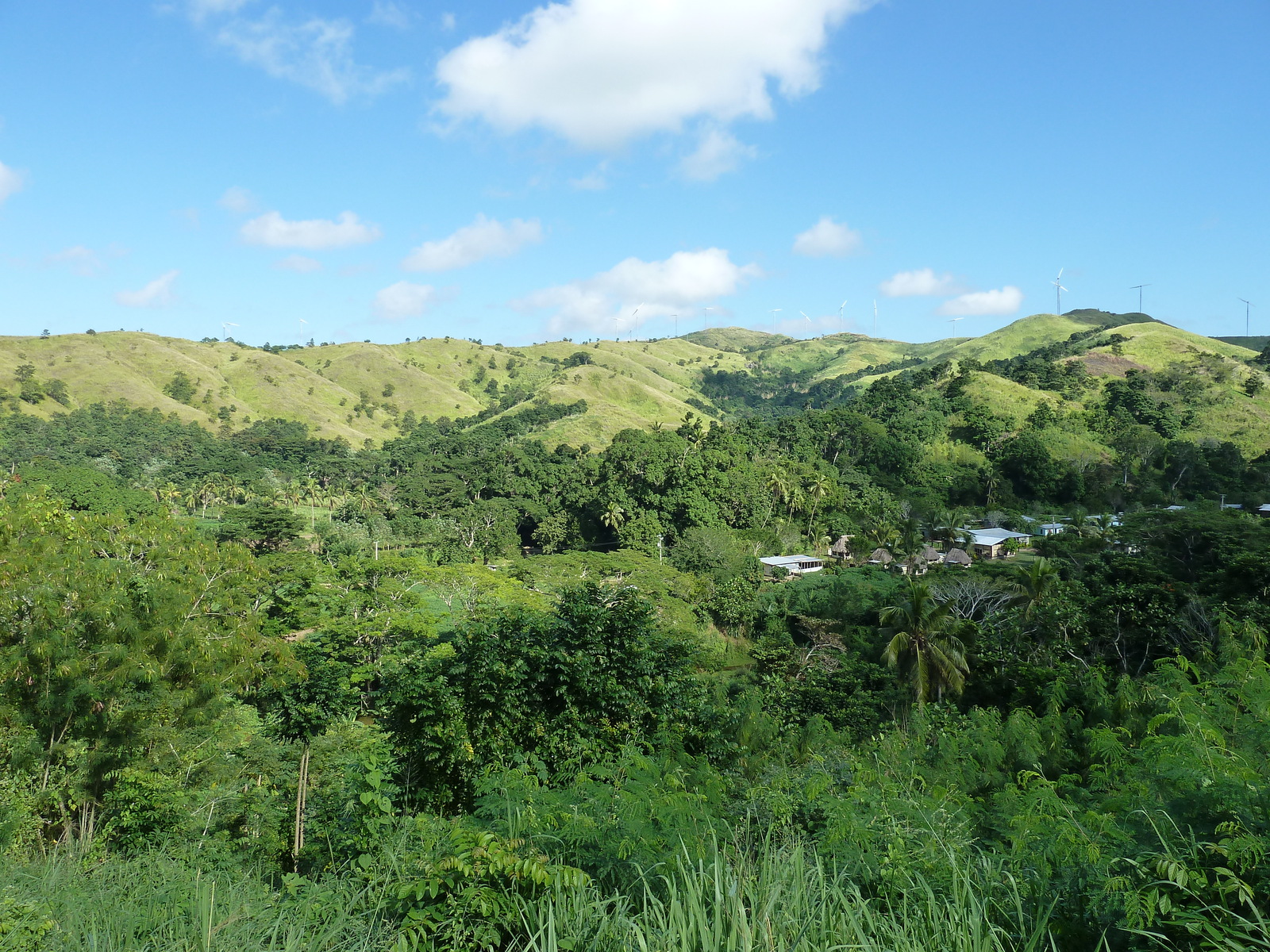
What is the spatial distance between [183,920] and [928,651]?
21.4 metres

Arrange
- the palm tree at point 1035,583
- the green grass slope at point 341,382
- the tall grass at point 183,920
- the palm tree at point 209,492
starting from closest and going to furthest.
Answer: the tall grass at point 183,920, the palm tree at point 1035,583, the palm tree at point 209,492, the green grass slope at point 341,382

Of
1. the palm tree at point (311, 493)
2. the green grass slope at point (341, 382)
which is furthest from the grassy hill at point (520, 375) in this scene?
the palm tree at point (311, 493)

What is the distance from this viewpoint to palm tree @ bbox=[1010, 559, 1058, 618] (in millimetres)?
25422

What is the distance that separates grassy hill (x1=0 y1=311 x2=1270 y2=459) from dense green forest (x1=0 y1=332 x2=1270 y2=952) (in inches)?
1831

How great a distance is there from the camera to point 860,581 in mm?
34219

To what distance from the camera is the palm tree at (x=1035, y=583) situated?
25.4m

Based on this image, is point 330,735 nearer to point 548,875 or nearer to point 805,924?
point 548,875

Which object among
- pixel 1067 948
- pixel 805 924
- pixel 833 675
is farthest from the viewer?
pixel 833 675

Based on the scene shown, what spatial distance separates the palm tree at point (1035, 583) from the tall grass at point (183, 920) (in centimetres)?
2548

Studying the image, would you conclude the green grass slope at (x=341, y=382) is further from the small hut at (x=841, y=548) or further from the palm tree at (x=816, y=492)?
the small hut at (x=841, y=548)

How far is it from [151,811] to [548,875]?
32.3ft

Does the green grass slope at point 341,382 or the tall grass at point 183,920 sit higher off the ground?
the green grass slope at point 341,382

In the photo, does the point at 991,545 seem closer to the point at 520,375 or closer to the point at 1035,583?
the point at 1035,583

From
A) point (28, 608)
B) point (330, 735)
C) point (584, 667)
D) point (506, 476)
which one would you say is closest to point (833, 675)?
point (330, 735)
